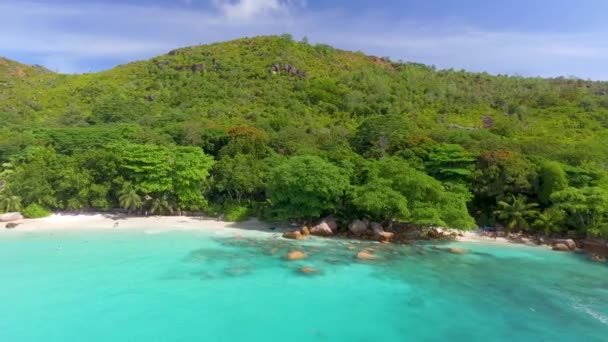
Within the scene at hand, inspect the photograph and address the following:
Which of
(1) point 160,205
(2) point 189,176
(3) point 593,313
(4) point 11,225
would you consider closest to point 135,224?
(1) point 160,205

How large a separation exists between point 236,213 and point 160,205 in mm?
7581

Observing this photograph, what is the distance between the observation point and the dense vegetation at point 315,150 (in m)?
35.3

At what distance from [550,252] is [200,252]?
26.7m

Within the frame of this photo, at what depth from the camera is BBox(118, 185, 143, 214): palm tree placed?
3903 cm

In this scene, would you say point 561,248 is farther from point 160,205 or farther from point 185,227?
point 160,205

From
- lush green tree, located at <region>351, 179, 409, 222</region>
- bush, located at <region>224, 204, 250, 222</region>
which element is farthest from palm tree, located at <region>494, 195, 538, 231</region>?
bush, located at <region>224, 204, 250, 222</region>

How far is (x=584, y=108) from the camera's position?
238 ft

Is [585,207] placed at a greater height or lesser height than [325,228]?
greater

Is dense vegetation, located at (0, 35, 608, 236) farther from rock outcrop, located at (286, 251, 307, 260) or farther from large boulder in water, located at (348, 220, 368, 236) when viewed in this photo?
rock outcrop, located at (286, 251, 307, 260)

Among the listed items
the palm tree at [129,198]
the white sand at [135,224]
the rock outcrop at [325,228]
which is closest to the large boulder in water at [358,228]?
the rock outcrop at [325,228]

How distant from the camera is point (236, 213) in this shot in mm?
40281

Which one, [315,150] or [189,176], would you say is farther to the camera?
[315,150]

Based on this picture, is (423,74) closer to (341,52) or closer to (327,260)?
(341,52)

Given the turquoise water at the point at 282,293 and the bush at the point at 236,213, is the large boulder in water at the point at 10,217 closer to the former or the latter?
the turquoise water at the point at 282,293
